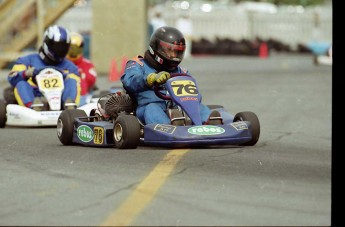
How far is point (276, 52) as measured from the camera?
51.2 m

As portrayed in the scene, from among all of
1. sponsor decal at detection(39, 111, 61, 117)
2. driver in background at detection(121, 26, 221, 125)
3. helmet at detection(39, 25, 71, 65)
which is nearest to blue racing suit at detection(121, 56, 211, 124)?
driver in background at detection(121, 26, 221, 125)

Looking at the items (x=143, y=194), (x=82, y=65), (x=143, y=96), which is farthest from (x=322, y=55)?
(x=143, y=194)

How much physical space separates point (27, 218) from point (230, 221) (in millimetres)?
1225

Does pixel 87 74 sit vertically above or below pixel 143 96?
below

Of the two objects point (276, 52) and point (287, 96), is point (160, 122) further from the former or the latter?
point (276, 52)

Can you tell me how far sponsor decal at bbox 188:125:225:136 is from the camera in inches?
416

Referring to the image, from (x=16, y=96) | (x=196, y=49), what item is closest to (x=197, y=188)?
(x=16, y=96)

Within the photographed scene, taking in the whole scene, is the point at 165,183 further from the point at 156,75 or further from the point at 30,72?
the point at 30,72

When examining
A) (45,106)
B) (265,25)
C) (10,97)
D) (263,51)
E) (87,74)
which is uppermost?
(10,97)

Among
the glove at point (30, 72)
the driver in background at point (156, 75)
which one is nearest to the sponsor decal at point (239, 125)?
the driver in background at point (156, 75)

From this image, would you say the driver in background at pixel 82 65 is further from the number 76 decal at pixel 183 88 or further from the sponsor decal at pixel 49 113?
the number 76 decal at pixel 183 88

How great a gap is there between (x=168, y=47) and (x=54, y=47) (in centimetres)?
395

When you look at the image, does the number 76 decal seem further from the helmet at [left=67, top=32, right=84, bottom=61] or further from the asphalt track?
the helmet at [left=67, top=32, right=84, bottom=61]

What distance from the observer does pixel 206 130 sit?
34.9 feet
